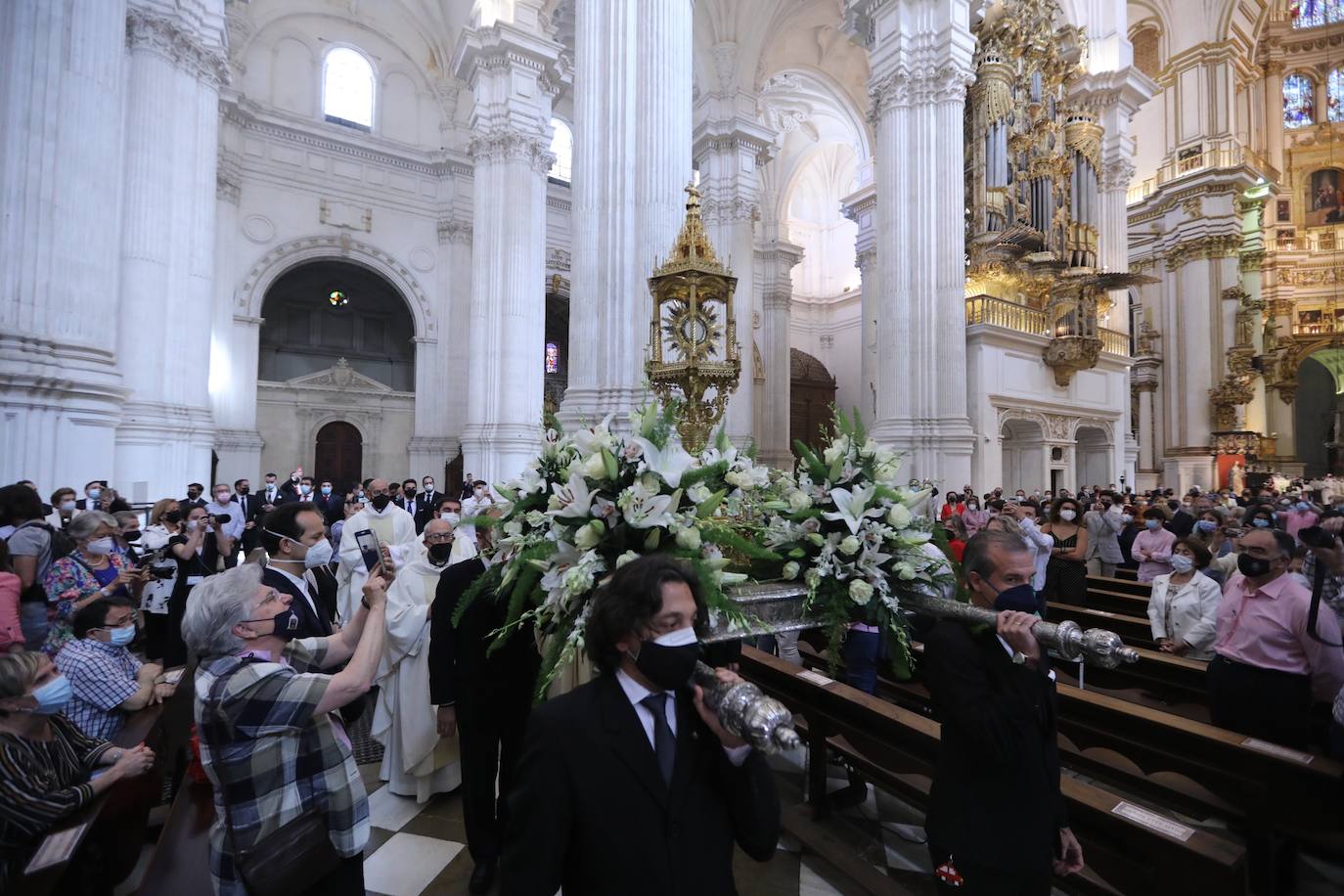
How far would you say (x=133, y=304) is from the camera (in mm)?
10406

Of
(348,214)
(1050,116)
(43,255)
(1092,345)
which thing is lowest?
(43,255)

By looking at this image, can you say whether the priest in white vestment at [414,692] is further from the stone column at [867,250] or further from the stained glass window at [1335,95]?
the stained glass window at [1335,95]

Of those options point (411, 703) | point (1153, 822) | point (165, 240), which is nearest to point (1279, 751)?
point (1153, 822)

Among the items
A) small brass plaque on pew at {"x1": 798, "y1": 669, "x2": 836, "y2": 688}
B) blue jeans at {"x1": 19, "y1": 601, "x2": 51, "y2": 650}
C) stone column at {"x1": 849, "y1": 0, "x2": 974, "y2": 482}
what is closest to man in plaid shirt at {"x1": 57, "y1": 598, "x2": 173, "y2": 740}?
blue jeans at {"x1": 19, "y1": 601, "x2": 51, "y2": 650}

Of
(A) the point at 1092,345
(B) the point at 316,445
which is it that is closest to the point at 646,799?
(A) the point at 1092,345

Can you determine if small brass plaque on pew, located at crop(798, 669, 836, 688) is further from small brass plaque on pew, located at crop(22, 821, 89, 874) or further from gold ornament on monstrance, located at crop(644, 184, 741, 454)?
small brass plaque on pew, located at crop(22, 821, 89, 874)

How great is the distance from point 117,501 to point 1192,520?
12527 mm

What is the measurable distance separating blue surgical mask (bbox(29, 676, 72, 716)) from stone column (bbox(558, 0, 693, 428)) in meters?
6.58

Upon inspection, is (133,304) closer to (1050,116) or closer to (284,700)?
(284,700)

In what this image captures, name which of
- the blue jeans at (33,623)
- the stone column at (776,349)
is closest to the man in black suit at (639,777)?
the blue jeans at (33,623)

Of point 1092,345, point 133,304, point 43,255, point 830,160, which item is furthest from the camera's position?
point 830,160

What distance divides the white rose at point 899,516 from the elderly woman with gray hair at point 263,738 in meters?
2.39

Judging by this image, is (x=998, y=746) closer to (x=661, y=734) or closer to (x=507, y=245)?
(x=661, y=734)

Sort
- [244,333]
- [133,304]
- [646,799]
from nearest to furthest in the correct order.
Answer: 1. [646,799]
2. [133,304]
3. [244,333]
